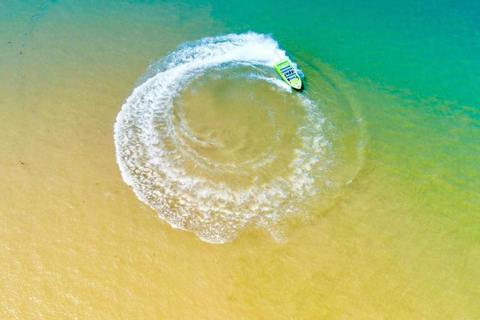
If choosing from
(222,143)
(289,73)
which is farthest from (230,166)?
(289,73)

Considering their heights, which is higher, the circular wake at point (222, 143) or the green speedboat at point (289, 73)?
the green speedboat at point (289, 73)

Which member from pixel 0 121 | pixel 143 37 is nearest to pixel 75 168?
pixel 0 121

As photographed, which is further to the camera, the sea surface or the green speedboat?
the green speedboat

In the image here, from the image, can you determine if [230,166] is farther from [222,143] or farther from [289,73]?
[289,73]

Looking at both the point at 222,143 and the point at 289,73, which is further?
the point at 289,73

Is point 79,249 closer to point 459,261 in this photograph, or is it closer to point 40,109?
point 40,109
